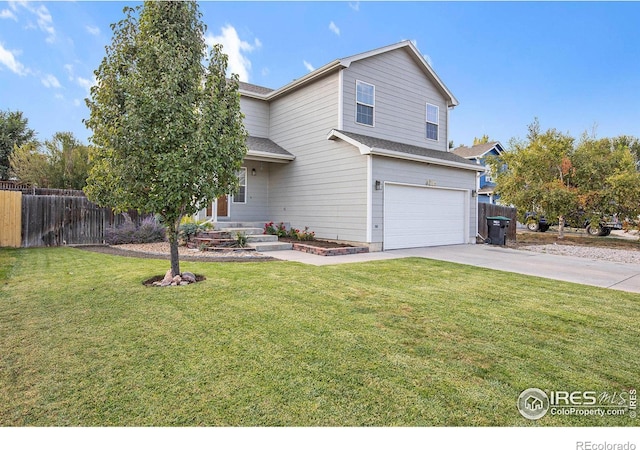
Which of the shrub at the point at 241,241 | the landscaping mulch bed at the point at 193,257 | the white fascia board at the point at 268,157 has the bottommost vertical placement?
the landscaping mulch bed at the point at 193,257

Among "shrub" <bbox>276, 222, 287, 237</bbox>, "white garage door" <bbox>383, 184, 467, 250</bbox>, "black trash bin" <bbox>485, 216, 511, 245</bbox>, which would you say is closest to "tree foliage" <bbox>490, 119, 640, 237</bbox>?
"black trash bin" <bbox>485, 216, 511, 245</bbox>

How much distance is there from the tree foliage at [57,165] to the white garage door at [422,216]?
15435 mm

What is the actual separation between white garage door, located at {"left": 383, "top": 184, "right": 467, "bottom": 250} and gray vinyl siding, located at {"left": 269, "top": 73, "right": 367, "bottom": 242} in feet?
3.57

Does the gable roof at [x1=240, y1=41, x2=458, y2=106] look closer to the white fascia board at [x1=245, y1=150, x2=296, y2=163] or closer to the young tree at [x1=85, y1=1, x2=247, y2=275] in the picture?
the white fascia board at [x1=245, y1=150, x2=296, y2=163]

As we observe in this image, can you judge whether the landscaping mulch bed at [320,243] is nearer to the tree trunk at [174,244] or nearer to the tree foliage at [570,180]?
the tree trunk at [174,244]

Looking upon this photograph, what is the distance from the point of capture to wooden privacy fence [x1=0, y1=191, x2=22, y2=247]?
10.1 meters

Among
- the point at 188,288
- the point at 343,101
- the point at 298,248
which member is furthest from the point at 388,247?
the point at 188,288

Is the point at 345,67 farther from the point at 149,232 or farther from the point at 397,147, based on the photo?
the point at 149,232

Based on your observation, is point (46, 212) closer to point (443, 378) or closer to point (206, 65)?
point (206, 65)

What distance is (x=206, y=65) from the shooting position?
5.72 meters

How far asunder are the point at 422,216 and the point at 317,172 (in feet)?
12.9

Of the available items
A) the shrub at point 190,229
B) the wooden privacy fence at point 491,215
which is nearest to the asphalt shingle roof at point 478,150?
the wooden privacy fence at point 491,215

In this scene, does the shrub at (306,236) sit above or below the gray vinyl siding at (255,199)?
below

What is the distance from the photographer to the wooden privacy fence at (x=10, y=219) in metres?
10.1
